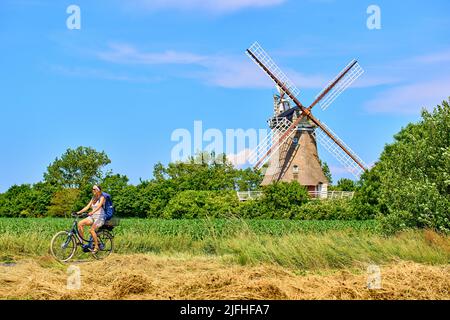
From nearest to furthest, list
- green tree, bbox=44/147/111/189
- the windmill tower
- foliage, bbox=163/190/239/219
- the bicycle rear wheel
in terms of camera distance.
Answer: the bicycle rear wheel → foliage, bbox=163/190/239/219 → the windmill tower → green tree, bbox=44/147/111/189

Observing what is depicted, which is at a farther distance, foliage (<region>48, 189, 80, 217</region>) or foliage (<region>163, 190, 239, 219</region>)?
foliage (<region>48, 189, 80, 217</region>)

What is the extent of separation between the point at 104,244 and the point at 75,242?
780 millimetres

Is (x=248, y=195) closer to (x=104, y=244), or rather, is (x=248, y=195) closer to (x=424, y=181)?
(x=424, y=181)

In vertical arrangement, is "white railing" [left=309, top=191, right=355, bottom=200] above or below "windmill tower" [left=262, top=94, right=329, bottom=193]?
below

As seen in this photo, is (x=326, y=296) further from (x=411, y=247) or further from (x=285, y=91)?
(x=285, y=91)

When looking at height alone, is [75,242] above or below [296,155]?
below

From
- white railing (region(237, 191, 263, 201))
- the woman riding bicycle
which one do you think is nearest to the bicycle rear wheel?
the woman riding bicycle

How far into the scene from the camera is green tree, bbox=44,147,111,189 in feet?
197

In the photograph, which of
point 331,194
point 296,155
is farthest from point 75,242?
point 296,155

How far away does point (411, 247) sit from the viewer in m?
13.0

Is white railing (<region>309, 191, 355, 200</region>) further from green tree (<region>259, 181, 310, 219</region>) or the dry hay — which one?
the dry hay

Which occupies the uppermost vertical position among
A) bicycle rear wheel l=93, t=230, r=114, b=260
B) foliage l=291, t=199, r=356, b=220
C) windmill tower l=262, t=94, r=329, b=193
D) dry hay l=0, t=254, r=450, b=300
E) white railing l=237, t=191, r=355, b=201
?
windmill tower l=262, t=94, r=329, b=193

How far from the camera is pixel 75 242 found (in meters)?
13.8
